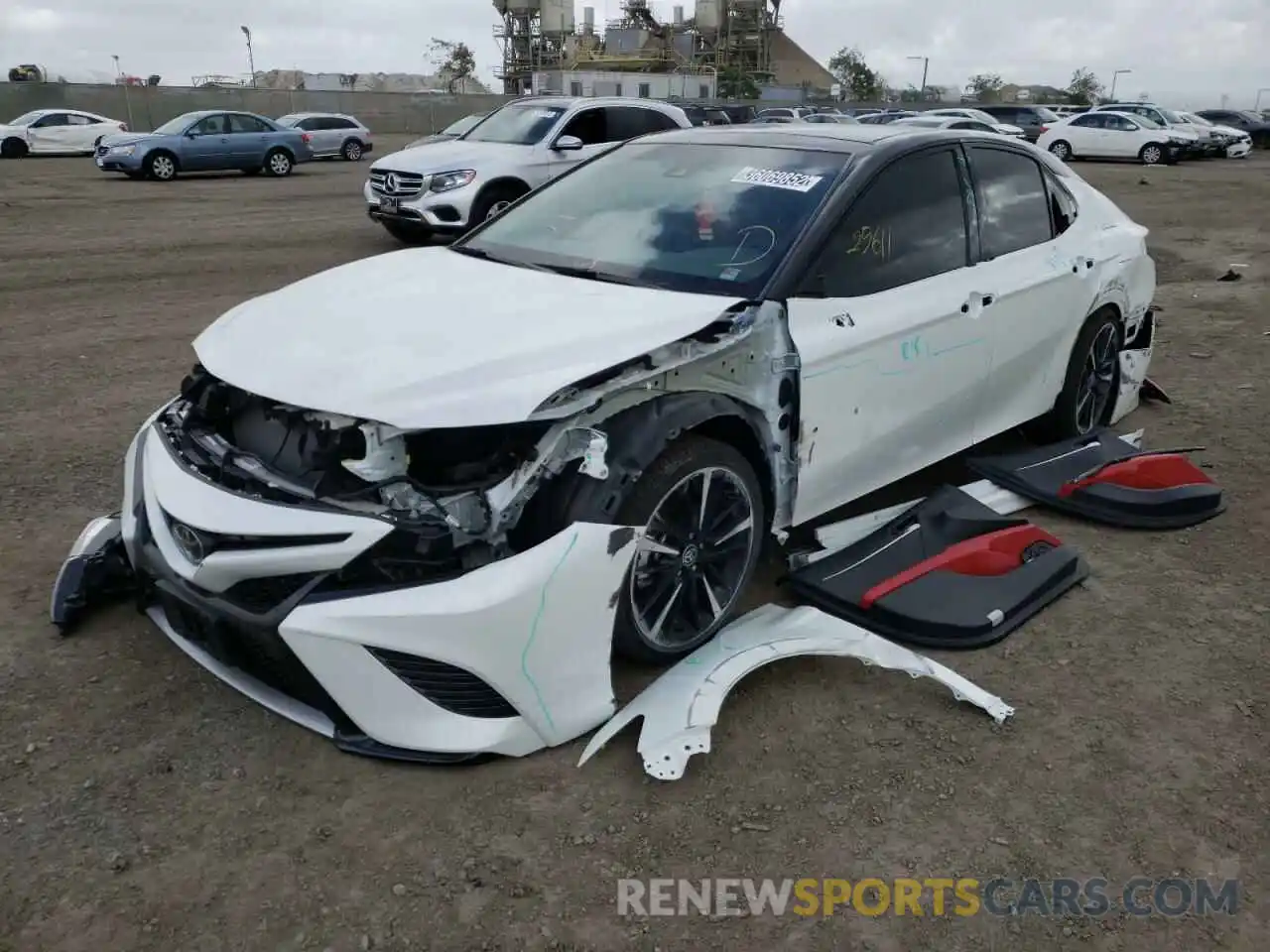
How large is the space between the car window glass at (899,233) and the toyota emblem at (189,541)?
6.76ft

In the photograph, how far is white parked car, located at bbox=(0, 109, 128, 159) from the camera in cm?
2588

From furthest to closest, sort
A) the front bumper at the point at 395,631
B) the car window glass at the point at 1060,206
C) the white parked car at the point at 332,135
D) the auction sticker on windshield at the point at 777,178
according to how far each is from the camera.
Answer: the white parked car at the point at 332,135 → the car window glass at the point at 1060,206 → the auction sticker on windshield at the point at 777,178 → the front bumper at the point at 395,631

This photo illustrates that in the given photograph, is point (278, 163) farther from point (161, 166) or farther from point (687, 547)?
point (687, 547)

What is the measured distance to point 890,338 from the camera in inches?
146

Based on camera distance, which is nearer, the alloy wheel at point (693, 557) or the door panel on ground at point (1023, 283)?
the alloy wheel at point (693, 557)

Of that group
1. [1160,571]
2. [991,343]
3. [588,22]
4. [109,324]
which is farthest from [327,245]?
[588,22]

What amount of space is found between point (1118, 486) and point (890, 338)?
1660 mm

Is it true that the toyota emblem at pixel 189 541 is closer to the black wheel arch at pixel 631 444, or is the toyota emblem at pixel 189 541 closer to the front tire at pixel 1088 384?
the black wheel arch at pixel 631 444

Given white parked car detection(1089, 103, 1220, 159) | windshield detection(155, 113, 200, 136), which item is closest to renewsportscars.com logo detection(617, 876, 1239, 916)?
windshield detection(155, 113, 200, 136)

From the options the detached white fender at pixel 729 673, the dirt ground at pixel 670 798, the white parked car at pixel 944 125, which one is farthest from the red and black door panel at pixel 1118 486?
the detached white fender at pixel 729 673

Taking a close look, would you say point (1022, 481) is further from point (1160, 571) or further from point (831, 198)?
point (831, 198)

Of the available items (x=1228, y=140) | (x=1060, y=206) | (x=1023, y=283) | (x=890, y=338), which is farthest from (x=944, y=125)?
(x=1228, y=140)

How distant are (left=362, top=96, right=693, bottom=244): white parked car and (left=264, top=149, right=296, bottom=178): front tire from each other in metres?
11.5

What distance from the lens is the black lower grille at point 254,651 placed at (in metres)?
2.65
